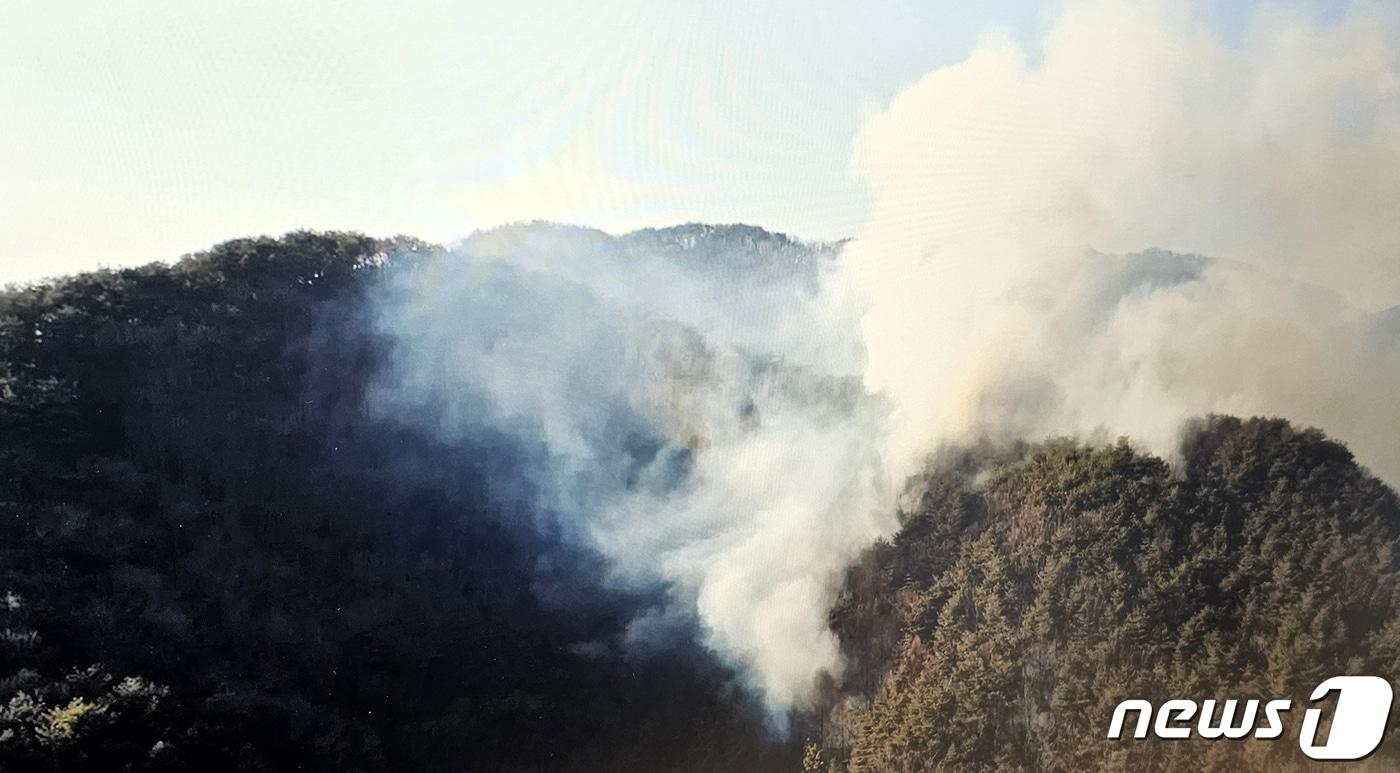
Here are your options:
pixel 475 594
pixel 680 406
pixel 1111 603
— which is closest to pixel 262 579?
pixel 475 594

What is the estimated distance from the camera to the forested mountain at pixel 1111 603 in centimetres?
834

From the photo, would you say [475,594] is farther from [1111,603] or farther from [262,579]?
[1111,603]

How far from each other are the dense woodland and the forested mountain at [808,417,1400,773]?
0.08 feet

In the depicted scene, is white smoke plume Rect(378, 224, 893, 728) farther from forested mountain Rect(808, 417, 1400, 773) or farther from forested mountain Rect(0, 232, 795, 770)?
forested mountain Rect(808, 417, 1400, 773)

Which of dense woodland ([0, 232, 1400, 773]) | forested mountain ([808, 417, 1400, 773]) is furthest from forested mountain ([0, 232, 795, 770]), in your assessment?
forested mountain ([808, 417, 1400, 773])

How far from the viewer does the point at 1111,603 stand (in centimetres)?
900

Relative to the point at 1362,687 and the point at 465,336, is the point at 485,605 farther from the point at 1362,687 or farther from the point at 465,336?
the point at 1362,687

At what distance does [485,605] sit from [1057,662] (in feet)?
21.2

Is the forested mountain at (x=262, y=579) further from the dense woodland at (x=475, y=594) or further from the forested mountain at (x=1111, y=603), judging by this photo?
the forested mountain at (x=1111, y=603)

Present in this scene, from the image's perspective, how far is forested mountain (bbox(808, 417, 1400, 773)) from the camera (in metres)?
8.34

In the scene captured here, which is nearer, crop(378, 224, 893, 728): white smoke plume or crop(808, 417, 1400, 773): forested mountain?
crop(808, 417, 1400, 773): forested mountain

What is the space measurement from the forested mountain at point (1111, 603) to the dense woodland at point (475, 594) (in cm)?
3

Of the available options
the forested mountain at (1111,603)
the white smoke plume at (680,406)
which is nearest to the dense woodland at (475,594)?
the forested mountain at (1111,603)

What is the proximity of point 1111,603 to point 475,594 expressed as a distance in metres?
7.14
